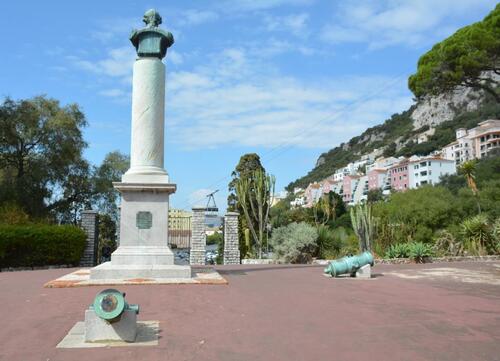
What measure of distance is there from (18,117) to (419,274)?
21250 millimetres

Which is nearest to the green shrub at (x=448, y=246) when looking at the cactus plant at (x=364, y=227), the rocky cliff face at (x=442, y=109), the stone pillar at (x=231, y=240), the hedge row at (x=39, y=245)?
the cactus plant at (x=364, y=227)

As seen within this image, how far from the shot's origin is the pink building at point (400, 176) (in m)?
104

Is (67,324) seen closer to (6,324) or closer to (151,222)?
(6,324)

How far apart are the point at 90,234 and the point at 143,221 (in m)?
9.16

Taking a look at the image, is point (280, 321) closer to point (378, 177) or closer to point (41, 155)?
point (41, 155)

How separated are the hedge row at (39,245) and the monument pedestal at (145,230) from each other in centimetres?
680

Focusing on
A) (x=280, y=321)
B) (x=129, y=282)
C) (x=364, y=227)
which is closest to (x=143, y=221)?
(x=129, y=282)

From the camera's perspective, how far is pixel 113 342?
5566 mm

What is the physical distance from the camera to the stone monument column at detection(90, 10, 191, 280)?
12047 millimetres

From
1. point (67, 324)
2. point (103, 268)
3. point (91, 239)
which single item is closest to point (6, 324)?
point (67, 324)

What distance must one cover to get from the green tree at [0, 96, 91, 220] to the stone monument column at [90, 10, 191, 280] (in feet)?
46.6

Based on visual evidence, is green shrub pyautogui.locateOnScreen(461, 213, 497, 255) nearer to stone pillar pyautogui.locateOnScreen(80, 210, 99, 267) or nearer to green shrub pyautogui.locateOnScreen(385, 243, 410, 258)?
green shrub pyautogui.locateOnScreen(385, 243, 410, 258)

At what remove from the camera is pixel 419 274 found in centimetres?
1460

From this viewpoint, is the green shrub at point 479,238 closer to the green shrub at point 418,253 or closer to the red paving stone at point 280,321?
the green shrub at point 418,253
